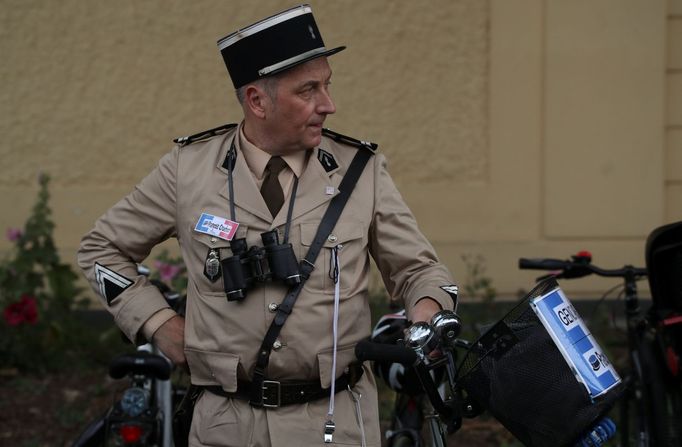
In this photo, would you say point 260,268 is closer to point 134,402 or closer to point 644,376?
point 134,402

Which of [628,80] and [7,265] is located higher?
[628,80]

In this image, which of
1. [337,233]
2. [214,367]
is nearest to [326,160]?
[337,233]

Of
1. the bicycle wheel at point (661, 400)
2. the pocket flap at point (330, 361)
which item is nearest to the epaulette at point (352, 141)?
the pocket flap at point (330, 361)

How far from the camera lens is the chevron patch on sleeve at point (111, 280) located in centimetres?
320

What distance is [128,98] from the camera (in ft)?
22.2

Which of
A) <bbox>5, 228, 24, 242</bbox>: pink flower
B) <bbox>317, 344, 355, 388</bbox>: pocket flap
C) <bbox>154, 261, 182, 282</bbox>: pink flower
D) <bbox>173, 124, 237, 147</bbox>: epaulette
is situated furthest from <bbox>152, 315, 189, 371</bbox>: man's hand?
<bbox>5, 228, 24, 242</bbox>: pink flower

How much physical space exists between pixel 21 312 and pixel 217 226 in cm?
308

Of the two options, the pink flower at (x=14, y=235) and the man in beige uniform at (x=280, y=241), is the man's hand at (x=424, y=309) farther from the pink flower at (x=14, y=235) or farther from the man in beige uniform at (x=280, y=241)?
the pink flower at (x=14, y=235)

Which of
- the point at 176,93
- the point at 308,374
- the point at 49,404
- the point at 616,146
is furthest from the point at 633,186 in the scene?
the point at 308,374

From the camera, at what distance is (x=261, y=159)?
315 cm

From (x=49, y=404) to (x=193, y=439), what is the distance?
298 cm

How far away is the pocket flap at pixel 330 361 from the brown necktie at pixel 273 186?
43 centimetres

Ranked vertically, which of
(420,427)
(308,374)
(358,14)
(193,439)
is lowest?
(420,427)

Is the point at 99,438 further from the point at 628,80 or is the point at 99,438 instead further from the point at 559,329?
the point at 628,80
